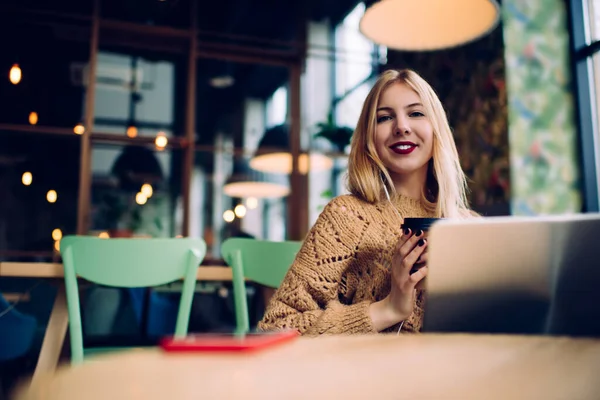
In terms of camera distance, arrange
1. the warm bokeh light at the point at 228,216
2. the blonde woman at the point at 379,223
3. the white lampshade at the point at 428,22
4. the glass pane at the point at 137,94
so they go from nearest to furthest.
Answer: the blonde woman at the point at 379,223, the white lampshade at the point at 428,22, the glass pane at the point at 137,94, the warm bokeh light at the point at 228,216

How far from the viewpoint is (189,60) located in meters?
4.78

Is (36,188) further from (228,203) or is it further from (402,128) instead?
(402,128)

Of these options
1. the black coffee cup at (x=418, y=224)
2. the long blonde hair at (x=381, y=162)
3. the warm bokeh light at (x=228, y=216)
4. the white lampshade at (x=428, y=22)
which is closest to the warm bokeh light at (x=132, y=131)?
the warm bokeh light at (x=228, y=216)

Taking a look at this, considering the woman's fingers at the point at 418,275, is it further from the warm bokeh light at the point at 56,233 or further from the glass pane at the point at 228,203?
the glass pane at the point at 228,203

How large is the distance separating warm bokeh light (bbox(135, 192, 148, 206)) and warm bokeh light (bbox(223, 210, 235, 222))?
0.98 meters

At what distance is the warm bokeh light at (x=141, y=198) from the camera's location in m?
5.47

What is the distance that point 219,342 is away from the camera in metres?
0.38

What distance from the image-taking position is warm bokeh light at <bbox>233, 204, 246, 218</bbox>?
20.4 ft

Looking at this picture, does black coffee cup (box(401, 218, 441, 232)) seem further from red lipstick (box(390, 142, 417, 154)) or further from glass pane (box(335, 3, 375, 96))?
glass pane (box(335, 3, 375, 96))

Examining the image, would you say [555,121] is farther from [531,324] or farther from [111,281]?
[531,324]

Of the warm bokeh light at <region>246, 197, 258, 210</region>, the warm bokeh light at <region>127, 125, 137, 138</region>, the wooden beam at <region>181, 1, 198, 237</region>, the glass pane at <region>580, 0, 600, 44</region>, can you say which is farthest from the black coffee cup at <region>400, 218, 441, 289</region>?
the warm bokeh light at <region>246, 197, 258, 210</region>

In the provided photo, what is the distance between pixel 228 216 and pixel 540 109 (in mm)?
3680

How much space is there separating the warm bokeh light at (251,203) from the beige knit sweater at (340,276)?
4.94 meters

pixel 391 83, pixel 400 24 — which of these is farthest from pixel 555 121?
pixel 391 83
